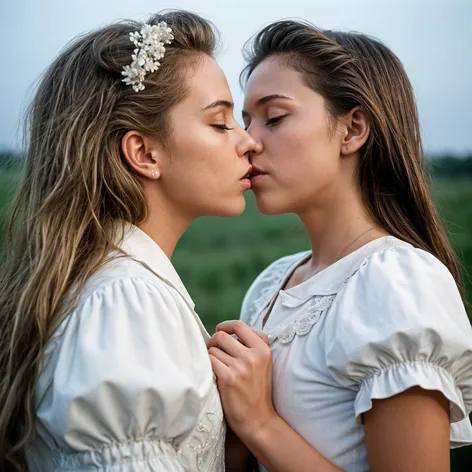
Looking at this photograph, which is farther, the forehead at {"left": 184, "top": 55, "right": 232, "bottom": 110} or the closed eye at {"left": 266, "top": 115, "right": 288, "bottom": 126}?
the closed eye at {"left": 266, "top": 115, "right": 288, "bottom": 126}

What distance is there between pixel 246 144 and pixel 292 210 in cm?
23

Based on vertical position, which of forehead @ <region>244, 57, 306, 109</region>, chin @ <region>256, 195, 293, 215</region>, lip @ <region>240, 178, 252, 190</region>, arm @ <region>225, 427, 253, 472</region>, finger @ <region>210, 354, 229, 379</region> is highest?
forehead @ <region>244, 57, 306, 109</region>

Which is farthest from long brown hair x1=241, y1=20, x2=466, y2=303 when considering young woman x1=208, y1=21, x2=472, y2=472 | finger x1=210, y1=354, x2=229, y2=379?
finger x1=210, y1=354, x2=229, y2=379

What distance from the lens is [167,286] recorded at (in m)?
1.34

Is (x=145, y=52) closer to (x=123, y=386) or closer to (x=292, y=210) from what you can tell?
(x=292, y=210)

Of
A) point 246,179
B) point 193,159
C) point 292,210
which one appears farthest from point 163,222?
point 292,210

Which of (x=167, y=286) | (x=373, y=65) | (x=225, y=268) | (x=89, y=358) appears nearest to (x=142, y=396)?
(x=89, y=358)

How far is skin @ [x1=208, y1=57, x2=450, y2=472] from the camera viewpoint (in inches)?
54.2

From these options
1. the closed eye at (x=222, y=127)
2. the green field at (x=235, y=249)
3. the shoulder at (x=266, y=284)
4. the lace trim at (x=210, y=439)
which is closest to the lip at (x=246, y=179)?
the closed eye at (x=222, y=127)

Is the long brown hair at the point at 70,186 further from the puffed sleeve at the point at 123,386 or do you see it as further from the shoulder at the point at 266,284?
the shoulder at the point at 266,284

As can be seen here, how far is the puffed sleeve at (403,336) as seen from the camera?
1278 millimetres

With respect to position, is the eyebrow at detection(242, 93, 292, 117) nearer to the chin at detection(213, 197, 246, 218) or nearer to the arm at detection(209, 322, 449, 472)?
the chin at detection(213, 197, 246, 218)

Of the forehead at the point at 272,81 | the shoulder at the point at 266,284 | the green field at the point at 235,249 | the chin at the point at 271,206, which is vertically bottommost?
the green field at the point at 235,249

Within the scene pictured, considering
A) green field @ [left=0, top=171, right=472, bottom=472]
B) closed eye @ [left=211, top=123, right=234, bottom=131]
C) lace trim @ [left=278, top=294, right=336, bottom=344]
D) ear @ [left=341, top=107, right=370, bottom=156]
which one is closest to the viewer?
lace trim @ [left=278, top=294, right=336, bottom=344]
